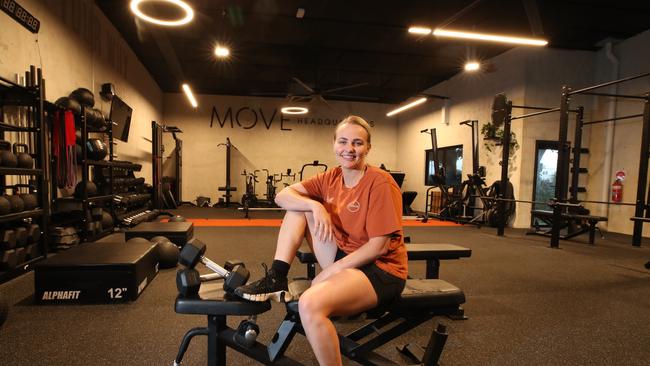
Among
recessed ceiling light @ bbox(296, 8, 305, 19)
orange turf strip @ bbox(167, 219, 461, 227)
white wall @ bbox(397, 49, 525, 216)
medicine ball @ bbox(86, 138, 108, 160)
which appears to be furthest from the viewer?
white wall @ bbox(397, 49, 525, 216)

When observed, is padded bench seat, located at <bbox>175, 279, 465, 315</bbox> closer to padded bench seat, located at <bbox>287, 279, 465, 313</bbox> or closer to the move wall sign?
padded bench seat, located at <bbox>287, 279, 465, 313</bbox>

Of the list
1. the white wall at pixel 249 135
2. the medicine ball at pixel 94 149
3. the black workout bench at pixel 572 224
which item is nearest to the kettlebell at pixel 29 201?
the medicine ball at pixel 94 149

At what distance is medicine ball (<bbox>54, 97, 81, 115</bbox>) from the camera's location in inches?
149

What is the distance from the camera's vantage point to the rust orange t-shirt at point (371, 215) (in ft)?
4.63

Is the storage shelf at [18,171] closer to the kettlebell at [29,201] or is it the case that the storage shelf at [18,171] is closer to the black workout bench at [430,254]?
the kettlebell at [29,201]

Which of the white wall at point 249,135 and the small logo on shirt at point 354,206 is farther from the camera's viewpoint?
the white wall at point 249,135

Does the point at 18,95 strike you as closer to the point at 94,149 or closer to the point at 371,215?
the point at 94,149

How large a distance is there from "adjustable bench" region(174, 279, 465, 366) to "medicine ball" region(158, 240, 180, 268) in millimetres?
1905

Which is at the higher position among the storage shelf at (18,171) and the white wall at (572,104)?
the white wall at (572,104)

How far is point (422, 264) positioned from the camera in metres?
3.62

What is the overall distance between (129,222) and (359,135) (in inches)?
196

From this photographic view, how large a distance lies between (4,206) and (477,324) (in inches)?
146

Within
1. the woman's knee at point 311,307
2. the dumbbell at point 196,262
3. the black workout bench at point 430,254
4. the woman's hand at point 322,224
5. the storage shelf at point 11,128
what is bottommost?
the black workout bench at point 430,254

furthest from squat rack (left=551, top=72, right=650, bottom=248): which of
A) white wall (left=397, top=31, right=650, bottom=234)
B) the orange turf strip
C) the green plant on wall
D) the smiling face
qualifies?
the smiling face
